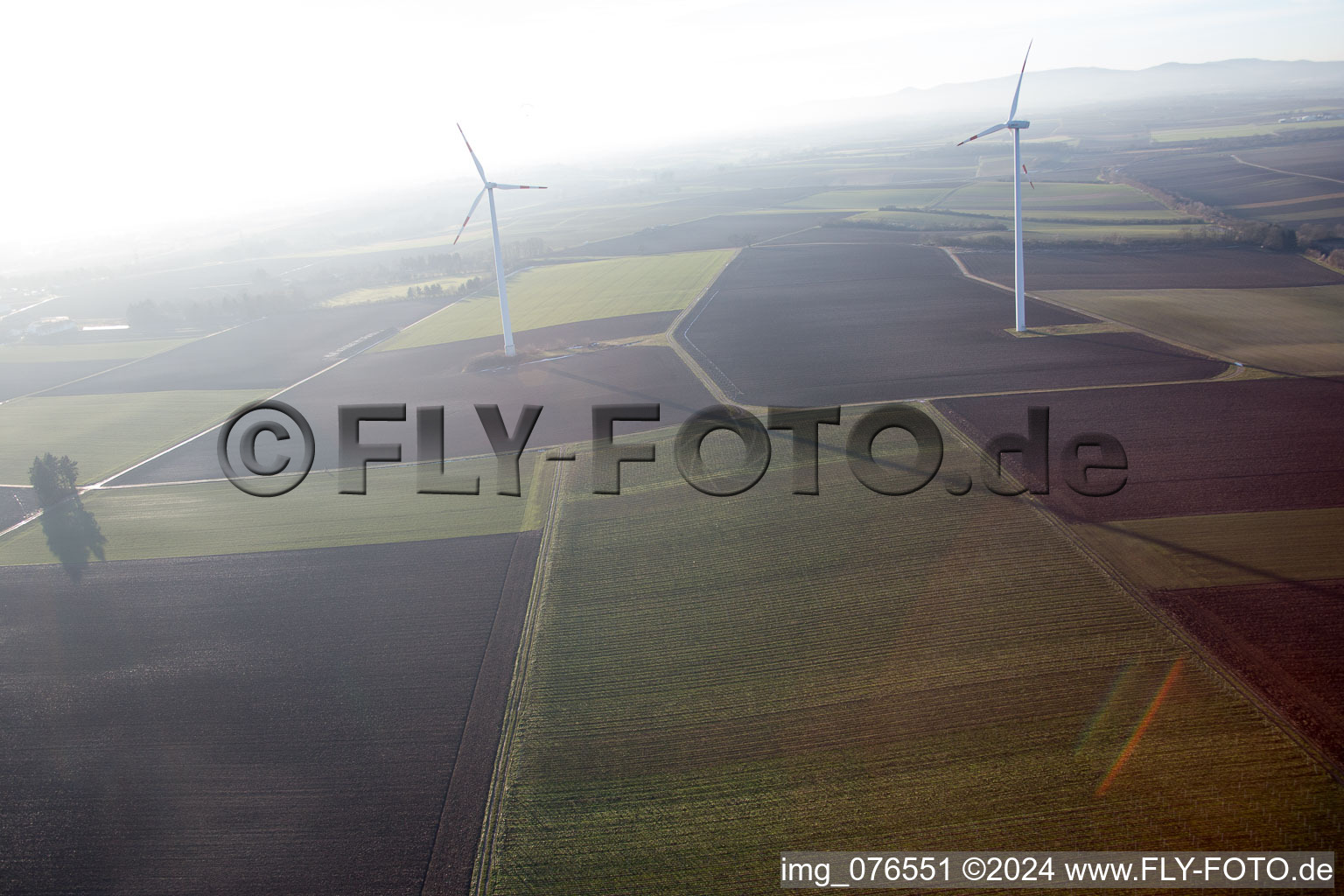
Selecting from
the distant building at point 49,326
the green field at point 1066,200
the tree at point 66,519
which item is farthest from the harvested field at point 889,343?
the distant building at point 49,326

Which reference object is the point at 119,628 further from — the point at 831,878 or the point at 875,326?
the point at 875,326

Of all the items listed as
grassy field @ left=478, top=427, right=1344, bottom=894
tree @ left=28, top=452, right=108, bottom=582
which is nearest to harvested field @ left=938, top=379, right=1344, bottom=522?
grassy field @ left=478, top=427, right=1344, bottom=894

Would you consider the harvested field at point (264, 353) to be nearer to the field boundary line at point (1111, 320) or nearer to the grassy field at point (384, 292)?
the grassy field at point (384, 292)

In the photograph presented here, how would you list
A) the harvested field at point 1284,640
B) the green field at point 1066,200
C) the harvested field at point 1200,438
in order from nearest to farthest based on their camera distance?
the harvested field at point 1284,640 → the harvested field at point 1200,438 → the green field at point 1066,200

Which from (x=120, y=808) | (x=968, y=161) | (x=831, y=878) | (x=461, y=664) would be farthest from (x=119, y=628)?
(x=968, y=161)

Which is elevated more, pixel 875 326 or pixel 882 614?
pixel 875 326

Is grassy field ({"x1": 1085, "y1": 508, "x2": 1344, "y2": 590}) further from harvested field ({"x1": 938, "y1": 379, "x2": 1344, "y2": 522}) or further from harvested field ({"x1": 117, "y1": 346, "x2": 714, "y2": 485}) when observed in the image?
harvested field ({"x1": 117, "y1": 346, "x2": 714, "y2": 485})

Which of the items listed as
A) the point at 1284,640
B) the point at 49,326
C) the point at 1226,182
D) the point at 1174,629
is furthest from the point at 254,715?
the point at 1226,182
